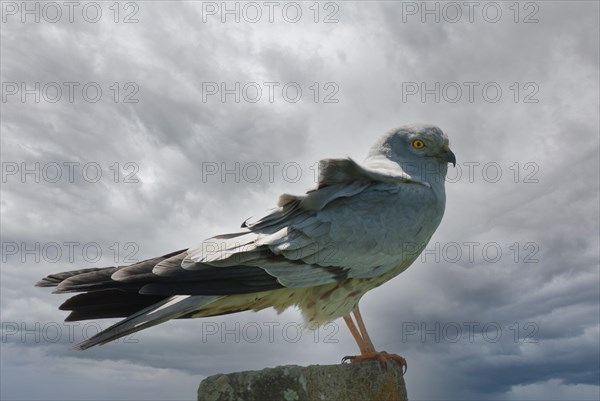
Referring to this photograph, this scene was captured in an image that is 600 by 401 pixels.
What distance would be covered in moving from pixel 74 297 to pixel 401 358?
351 centimetres

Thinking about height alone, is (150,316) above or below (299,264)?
below

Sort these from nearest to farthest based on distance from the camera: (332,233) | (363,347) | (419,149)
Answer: (332,233), (363,347), (419,149)

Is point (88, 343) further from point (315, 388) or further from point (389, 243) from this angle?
point (389, 243)

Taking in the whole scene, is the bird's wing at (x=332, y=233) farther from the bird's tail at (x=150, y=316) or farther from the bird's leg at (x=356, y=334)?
the bird's leg at (x=356, y=334)

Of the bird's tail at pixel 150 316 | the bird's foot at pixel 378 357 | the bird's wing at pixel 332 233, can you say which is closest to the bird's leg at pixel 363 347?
the bird's foot at pixel 378 357

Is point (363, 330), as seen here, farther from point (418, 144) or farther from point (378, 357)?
point (418, 144)

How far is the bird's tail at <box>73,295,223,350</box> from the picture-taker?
5.37 meters

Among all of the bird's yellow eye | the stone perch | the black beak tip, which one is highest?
the bird's yellow eye

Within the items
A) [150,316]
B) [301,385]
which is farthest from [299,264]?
[150,316]

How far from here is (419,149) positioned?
693 centimetres

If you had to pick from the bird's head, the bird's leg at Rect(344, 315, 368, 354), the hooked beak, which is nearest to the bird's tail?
the bird's leg at Rect(344, 315, 368, 354)

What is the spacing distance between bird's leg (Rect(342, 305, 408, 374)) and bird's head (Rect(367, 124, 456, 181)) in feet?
6.31

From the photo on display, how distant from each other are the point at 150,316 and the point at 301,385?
1.61 meters

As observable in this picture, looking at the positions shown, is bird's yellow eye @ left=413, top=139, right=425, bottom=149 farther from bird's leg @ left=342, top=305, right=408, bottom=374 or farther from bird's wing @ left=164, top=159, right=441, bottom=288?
bird's leg @ left=342, top=305, right=408, bottom=374
